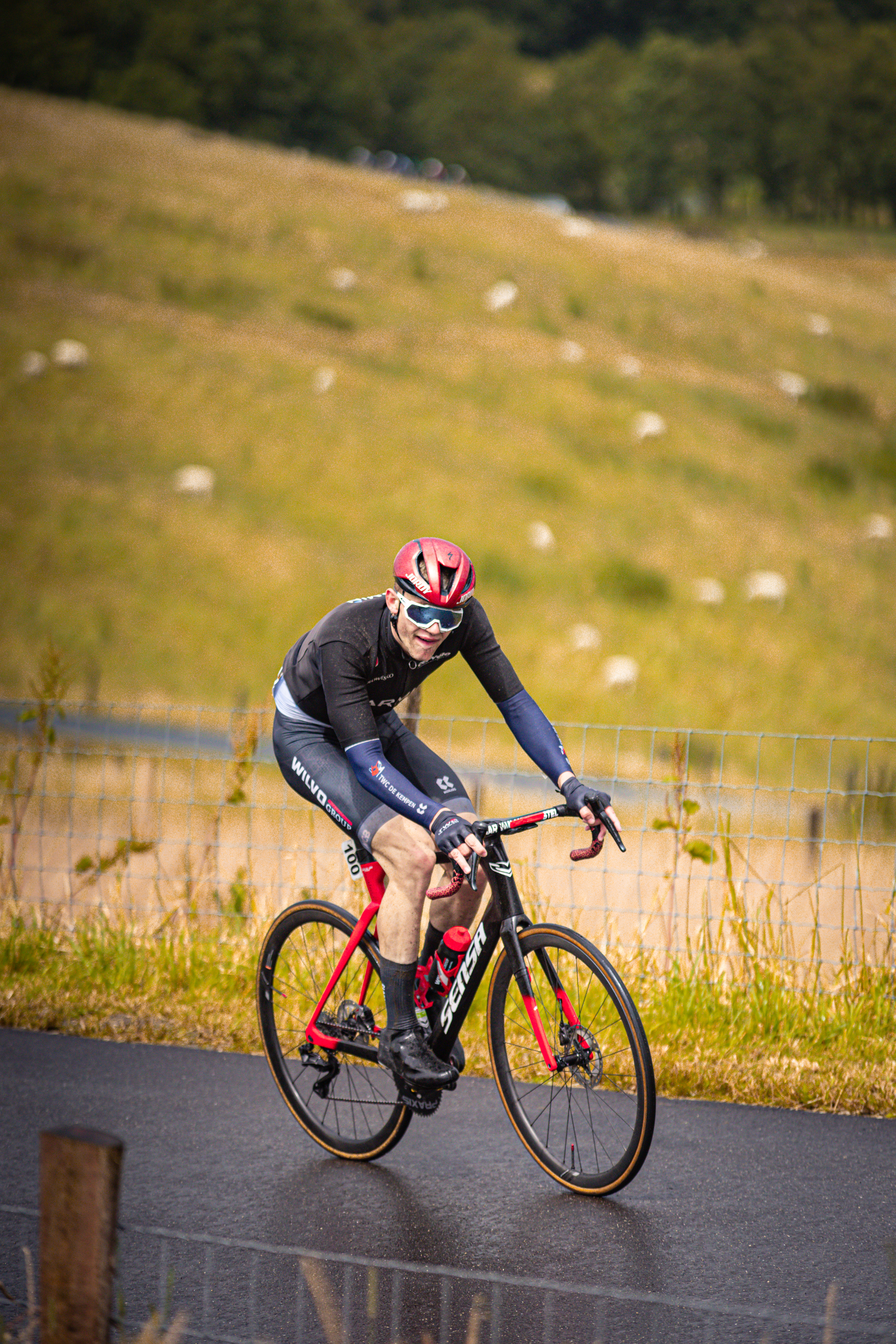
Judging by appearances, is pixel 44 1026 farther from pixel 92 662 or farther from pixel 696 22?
pixel 696 22

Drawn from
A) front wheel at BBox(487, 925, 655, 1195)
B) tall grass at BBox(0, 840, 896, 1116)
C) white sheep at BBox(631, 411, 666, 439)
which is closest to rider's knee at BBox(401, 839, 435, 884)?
front wheel at BBox(487, 925, 655, 1195)

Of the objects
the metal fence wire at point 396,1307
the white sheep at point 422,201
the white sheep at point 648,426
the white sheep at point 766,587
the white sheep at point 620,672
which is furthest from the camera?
the white sheep at point 422,201

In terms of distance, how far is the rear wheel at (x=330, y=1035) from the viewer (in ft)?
16.9

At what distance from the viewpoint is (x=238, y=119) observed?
3027 inches

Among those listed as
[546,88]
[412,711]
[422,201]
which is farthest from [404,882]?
[546,88]

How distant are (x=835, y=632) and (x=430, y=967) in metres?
23.4

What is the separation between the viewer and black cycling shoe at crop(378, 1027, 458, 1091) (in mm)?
4656

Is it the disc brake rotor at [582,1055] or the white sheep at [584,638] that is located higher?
Result: the white sheep at [584,638]

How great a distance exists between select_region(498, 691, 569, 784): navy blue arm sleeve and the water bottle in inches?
23.8

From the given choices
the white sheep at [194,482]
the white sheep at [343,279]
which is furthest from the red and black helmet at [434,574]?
the white sheep at [343,279]

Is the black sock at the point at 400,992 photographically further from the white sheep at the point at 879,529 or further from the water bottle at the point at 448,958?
the white sheep at the point at 879,529

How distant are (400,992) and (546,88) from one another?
101 metres

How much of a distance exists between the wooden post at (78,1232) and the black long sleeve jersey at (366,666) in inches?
84.4

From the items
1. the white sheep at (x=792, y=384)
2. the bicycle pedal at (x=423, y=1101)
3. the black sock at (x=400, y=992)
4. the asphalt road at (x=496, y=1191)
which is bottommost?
the asphalt road at (x=496, y=1191)
